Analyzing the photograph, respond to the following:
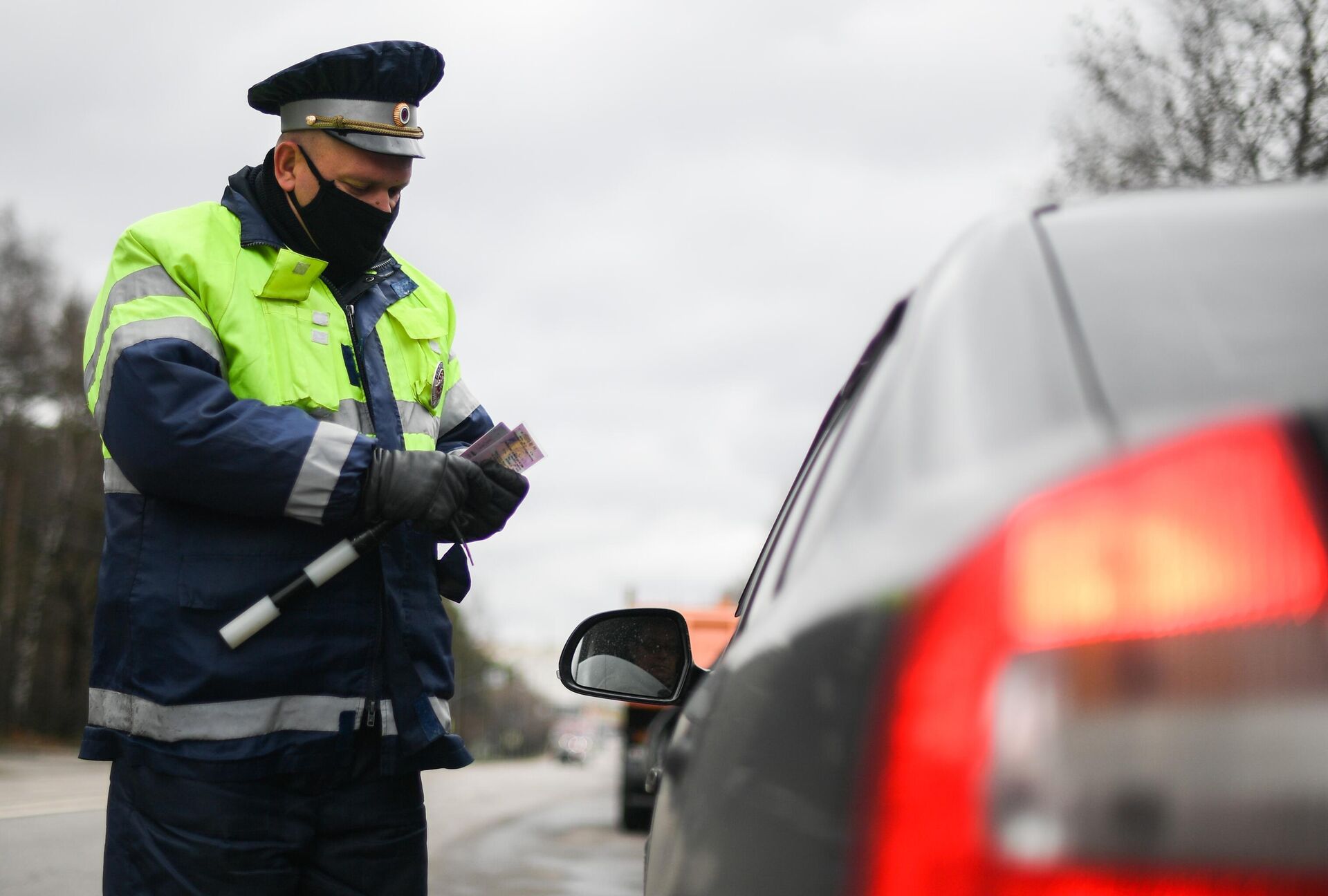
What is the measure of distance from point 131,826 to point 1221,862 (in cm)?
210

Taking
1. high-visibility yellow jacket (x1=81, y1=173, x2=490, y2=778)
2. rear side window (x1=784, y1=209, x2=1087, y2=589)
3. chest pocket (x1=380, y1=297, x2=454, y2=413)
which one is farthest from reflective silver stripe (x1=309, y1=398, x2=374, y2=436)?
rear side window (x1=784, y1=209, x2=1087, y2=589)

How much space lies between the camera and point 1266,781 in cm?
84

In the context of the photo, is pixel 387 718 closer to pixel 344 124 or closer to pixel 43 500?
pixel 344 124

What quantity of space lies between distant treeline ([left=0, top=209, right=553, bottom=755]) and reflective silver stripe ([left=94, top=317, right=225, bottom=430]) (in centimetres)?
3432

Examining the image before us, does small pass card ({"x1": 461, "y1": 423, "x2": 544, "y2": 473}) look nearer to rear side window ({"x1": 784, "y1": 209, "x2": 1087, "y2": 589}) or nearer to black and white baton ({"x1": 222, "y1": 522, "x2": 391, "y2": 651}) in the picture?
black and white baton ({"x1": 222, "y1": 522, "x2": 391, "y2": 651})

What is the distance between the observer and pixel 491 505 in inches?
111

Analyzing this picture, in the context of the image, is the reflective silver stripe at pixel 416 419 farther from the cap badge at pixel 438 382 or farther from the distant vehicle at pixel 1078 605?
the distant vehicle at pixel 1078 605

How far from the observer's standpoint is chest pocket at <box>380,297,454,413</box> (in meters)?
2.93

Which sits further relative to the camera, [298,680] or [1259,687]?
[298,680]

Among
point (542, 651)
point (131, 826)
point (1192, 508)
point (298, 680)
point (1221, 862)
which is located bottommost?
point (542, 651)

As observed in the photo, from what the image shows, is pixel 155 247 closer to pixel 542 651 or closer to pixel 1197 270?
pixel 1197 270

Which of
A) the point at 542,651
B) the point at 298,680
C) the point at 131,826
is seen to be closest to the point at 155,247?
the point at 298,680

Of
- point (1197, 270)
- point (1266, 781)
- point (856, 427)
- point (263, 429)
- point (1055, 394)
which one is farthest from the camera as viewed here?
point (263, 429)

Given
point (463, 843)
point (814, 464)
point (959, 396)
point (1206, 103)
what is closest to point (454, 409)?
point (814, 464)
